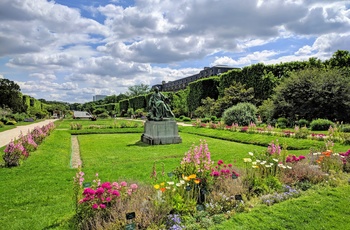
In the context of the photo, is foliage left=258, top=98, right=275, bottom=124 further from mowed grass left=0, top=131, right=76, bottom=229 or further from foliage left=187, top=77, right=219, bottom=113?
mowed grass left=0, top=131, right=76, bottom=229

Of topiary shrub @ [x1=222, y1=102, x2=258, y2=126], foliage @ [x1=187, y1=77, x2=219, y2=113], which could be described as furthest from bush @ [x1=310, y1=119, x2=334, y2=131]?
foliage @ [x1=187, y1=77, x2=219, y2=113]

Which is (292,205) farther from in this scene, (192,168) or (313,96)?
(313,96)

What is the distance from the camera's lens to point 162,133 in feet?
43.8

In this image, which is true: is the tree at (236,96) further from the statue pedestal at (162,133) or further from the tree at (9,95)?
the tree at (9,95)

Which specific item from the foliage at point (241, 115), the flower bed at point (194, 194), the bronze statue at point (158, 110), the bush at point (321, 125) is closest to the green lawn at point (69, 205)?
the flower bed at point (194, 194)

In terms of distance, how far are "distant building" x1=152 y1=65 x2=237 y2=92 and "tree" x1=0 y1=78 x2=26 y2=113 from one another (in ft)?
102

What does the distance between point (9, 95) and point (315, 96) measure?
1720 inches

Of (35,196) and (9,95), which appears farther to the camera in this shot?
(9,95)

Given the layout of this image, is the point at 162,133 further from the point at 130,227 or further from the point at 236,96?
the point at 236,96

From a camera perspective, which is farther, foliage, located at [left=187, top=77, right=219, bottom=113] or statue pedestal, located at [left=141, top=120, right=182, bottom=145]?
foliage, located at [left=187, top=77, right=219, bottom=113]

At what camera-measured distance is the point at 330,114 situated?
61.9 feet

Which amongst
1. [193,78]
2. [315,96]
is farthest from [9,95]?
[193,78]

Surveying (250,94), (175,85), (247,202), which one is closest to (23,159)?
(247,202)

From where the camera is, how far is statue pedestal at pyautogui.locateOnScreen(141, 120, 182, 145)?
13.1m
